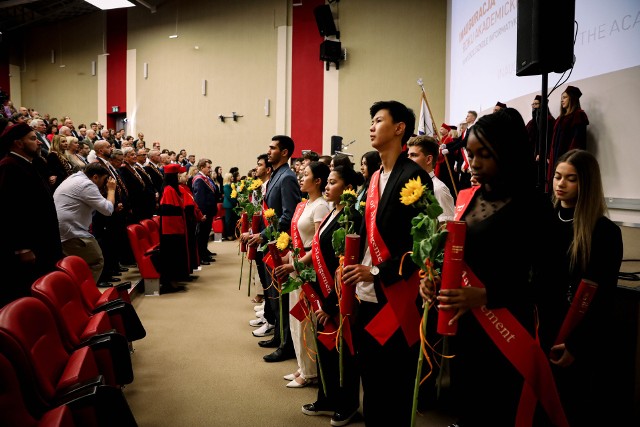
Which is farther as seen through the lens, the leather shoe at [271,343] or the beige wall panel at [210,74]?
the beige wall panel at [210,74]

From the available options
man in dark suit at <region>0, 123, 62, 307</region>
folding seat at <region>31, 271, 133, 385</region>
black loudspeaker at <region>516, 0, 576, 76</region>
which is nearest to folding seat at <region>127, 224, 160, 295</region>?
man in dark suit at <region>0, 123, 62, 307</region>

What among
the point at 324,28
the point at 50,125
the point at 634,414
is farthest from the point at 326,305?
the point at 50,125

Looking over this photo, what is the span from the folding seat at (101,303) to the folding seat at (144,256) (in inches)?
83.9

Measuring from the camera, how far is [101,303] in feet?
8.41

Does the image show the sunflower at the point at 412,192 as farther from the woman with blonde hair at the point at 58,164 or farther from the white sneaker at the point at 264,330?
the woman with blonde hair at the point at 58,164

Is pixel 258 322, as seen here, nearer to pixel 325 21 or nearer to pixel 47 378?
pixel 47 378

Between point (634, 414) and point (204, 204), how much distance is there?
598 cm

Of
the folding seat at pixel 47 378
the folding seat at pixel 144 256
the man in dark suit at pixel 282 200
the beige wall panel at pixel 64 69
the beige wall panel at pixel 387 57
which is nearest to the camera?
the folding seat at pixel 47 378

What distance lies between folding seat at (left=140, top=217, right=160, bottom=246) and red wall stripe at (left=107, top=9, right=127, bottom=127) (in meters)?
9.19

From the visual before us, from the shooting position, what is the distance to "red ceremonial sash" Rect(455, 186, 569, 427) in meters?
1.23

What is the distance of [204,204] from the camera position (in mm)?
7012

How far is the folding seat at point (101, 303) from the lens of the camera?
7.98ft

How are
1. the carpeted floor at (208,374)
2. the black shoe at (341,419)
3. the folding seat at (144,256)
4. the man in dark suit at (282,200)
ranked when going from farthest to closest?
the folding seat at (144,256), the man in dark suit at (282,200), the carpeted floor at (208,374), the black shoe at (341,419)

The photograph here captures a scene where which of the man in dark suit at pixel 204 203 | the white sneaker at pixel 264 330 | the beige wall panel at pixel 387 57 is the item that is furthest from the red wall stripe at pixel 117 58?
Result: the white sneaker at pixel 264 330
